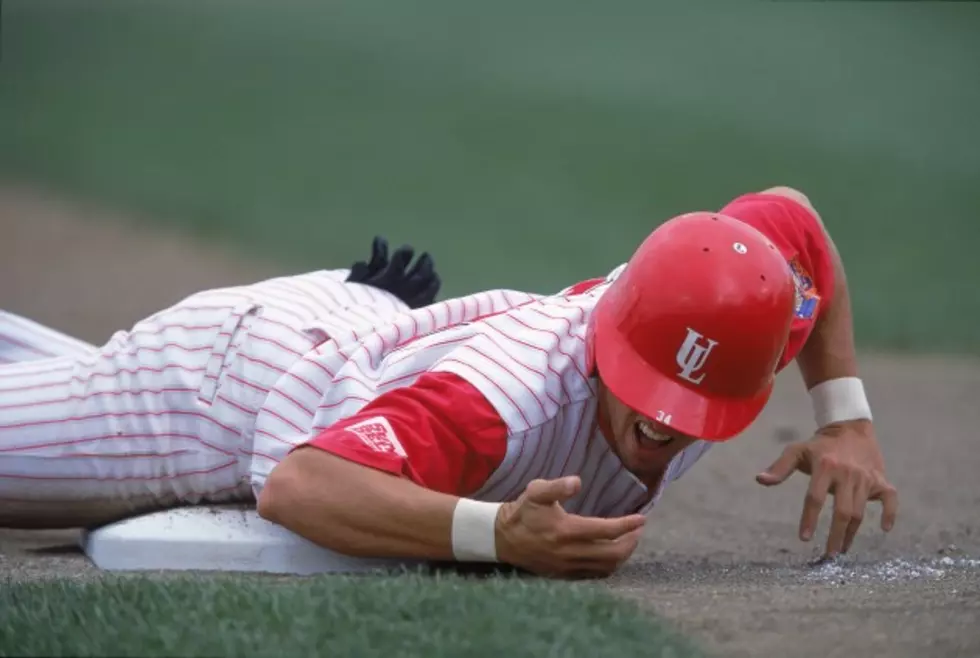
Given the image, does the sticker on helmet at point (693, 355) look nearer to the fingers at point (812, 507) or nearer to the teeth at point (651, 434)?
the teeth at point (651, 434)

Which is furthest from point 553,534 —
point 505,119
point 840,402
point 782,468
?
point 505,119

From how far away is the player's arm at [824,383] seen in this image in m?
2.24

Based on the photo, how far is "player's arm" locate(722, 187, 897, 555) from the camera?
2240mm

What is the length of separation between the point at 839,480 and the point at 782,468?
0.09 m

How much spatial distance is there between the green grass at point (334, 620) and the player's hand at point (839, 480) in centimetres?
50

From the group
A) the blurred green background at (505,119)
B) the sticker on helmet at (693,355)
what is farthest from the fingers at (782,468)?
the blurred green background at (505,119)

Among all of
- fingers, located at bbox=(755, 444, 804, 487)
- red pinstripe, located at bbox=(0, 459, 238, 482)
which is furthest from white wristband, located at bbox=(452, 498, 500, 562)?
red pinstripe, located at bbox=(0, 459, 238, 482)

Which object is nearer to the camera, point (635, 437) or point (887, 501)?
point (635, 437)

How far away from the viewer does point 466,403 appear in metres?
1.90

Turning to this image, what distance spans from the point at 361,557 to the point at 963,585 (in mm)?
876

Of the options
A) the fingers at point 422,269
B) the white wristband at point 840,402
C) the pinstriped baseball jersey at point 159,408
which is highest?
the fingers at point 422,269

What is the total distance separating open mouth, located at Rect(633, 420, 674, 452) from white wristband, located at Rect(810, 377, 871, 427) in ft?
1.51

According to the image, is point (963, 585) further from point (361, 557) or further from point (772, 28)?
point (772, 28)

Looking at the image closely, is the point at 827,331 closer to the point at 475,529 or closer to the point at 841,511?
the point at 841,511
